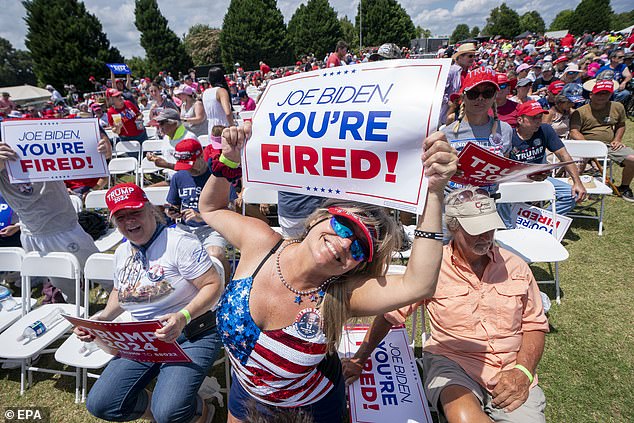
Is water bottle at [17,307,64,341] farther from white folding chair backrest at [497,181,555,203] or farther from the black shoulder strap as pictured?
white folding chair backrest at [497,181,555,203]

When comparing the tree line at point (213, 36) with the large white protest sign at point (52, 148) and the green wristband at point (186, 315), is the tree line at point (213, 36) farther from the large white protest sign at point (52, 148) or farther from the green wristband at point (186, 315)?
the green wristband at point (186, 315)

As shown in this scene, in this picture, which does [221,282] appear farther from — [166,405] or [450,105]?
[450,105]

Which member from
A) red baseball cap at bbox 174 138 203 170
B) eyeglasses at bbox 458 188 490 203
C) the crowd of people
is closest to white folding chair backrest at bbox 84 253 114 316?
the crowd of people

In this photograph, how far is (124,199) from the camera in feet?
7.89

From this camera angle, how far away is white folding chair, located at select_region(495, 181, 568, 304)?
3.62 m

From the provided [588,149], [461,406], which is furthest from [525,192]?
[461,406]

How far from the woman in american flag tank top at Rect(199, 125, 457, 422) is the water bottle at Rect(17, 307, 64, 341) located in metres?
2.33

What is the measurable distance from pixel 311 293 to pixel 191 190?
111 inches

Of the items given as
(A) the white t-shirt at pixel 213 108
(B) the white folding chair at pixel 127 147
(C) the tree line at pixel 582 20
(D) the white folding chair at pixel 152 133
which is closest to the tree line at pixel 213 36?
(C) the tree line at pixel 582 20

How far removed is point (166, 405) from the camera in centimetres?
225

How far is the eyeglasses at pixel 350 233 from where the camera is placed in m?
1.52

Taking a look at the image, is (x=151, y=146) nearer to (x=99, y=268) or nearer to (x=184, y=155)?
(x=184, y=155)

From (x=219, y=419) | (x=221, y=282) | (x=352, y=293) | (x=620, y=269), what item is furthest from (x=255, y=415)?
(x=620, y=269)

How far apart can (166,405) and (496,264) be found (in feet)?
7.76
